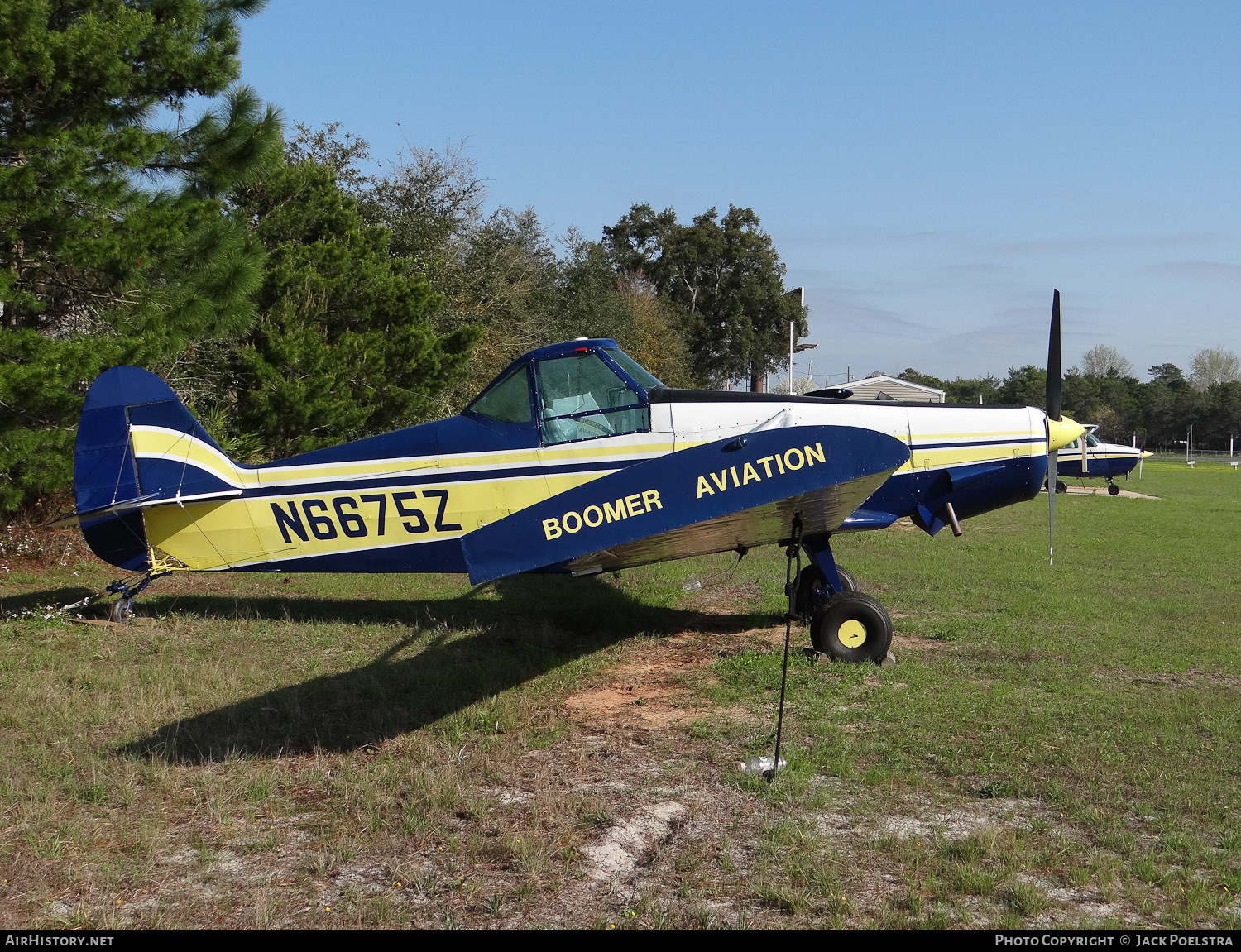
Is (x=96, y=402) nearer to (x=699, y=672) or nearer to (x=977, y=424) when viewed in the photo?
(x=699, y=672)

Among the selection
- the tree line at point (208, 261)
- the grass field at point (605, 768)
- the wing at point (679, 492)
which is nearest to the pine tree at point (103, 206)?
the tree line at point (208, 261)

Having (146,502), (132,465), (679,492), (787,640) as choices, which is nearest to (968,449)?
(787,640)

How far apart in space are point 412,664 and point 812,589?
3.51 meters

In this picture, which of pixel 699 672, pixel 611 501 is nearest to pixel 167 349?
pixel 699 672

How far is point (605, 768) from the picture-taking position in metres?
5.03

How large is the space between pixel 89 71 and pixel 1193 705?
40.5 ft

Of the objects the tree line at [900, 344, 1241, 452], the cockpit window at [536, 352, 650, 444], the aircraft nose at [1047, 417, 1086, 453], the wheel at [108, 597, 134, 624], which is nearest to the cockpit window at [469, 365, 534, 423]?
the cockpit window at [536, 352, 650, 444]

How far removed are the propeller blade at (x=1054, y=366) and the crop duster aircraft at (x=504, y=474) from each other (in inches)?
1.2

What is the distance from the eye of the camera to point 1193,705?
606 centimetres

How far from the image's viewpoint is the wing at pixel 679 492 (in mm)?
4293

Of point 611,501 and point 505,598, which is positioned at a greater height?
point 611,501

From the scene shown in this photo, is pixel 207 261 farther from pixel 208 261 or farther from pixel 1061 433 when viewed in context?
pixel 1061 433

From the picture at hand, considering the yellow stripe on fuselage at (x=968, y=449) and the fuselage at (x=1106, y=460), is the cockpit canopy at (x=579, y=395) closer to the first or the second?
the yellow stripe on fuselage at (x=968, y=449)

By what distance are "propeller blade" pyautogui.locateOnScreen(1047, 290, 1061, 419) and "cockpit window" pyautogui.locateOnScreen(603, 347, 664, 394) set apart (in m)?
3.91
